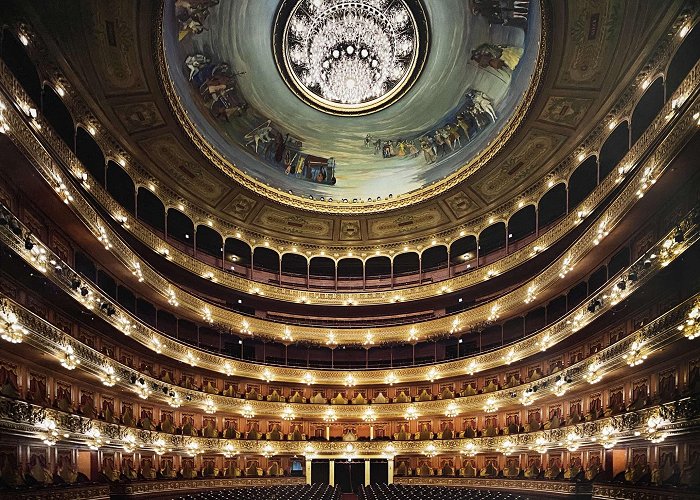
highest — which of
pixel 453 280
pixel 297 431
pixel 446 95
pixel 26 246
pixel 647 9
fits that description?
pixel 446 95

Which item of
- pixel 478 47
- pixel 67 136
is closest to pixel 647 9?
pixel 478 47

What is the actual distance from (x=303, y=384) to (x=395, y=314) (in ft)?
25.4

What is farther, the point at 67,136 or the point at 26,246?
the point at 67,136

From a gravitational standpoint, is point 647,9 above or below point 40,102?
above

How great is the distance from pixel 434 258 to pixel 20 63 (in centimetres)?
2587

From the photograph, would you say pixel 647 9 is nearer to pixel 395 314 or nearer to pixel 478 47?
pixel 478 47

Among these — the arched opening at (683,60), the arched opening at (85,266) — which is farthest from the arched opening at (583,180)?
the arched opening at (85,266)

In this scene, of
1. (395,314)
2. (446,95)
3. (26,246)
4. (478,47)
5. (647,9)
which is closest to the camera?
(26,246)

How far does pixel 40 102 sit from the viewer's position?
19.8m

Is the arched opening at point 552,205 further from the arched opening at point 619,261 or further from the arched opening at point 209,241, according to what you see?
the arched opening at point 209,241

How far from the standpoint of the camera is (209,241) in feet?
111

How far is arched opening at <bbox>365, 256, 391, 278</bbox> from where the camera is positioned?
37219mm

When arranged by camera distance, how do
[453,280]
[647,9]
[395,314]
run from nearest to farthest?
[647,9] → [453,280] → [395,314]

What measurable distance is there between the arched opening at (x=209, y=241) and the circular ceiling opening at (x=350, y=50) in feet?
32.9
